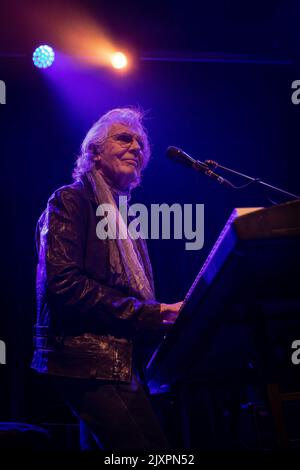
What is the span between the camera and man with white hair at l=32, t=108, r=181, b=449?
2014 mm

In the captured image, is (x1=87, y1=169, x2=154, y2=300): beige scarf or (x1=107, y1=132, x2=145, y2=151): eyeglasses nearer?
(x1=87, y1=169, x2=154, y2=300): beige scarf

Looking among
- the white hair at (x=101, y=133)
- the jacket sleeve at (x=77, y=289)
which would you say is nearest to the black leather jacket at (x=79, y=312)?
the jacket sleeve at (x=77, y=289)

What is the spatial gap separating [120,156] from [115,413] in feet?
4.73

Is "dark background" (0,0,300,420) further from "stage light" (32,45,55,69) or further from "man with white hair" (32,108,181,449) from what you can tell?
"man with white hair" (32,108,181,449)

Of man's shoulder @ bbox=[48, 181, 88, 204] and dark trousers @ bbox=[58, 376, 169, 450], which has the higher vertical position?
man's shoulder @ bbox=[48, 181, 88, 204]

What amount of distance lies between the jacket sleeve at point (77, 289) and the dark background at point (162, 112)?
2745 mm

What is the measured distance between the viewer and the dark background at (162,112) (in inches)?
180

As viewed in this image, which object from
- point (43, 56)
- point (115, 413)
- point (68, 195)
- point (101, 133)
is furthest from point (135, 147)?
point (43, 56)

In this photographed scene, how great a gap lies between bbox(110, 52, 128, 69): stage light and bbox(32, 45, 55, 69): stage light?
0.60m

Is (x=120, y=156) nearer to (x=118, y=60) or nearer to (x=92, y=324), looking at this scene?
(x=92, y=324)

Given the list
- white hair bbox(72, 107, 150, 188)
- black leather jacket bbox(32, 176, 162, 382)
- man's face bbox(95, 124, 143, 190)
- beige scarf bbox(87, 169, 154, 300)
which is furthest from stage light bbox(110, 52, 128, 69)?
black leather jacket bbox(32, 176, 162, 382)
